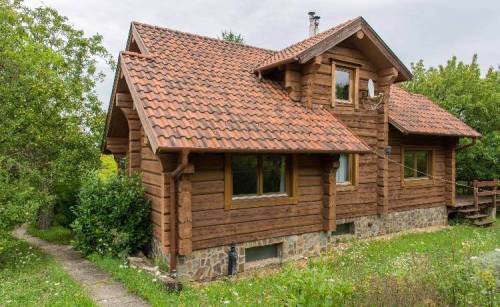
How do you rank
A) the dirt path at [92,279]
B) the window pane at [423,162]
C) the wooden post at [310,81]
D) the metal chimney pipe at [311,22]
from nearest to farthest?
the dirt path at [92,279] → the wooden post at [310,81] → the metal chimney pipe at [311,22] → the window pane at [423,162]

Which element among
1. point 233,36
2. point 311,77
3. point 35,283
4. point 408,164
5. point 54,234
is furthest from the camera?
point 233,36

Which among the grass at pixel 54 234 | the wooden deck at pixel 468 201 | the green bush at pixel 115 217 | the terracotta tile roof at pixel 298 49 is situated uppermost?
the terracotta tile roof at pixel 298 49

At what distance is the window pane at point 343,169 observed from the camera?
1068 centimetres

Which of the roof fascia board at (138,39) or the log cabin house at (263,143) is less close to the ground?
the roof fascia board at (138,39)

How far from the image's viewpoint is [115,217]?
809cm

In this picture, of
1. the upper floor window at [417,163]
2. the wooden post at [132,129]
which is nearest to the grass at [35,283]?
→ the wooden post at [132,129]

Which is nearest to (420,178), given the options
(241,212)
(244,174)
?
(244,174)

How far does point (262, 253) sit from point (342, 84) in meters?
5.44

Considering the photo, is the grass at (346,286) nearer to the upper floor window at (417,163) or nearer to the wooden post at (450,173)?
the upper floor window at (417,163)

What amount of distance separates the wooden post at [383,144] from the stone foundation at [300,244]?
543mm

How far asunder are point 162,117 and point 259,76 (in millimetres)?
4083

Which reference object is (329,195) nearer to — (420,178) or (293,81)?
(293,81)

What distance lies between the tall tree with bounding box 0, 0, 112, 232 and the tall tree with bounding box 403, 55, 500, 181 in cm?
1644

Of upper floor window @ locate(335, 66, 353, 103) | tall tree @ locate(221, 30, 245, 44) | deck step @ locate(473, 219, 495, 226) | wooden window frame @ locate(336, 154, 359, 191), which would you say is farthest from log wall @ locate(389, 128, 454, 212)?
tall tree @ locate(221, 30, 245, 44)
